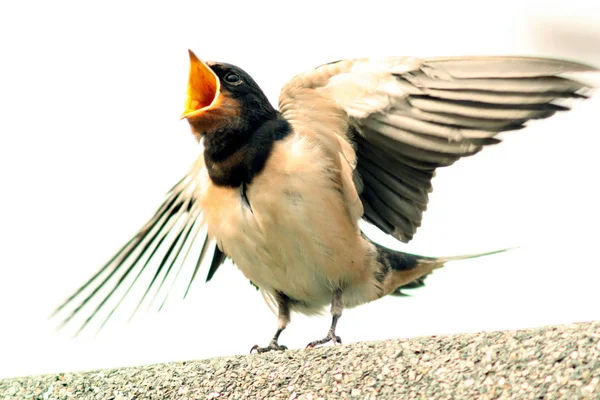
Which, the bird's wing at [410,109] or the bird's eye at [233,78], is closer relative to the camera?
the bird's wing at [410,109]

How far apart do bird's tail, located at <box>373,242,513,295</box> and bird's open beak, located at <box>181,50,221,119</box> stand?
93cm

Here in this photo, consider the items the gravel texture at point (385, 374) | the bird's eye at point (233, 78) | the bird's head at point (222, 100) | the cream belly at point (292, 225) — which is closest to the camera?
the gravel texture at point (385, 374)

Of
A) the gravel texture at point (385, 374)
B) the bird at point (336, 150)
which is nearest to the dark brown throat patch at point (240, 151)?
the bird at point (336, 150)

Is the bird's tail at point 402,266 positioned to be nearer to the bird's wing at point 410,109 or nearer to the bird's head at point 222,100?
the bird's wing at point 410,109

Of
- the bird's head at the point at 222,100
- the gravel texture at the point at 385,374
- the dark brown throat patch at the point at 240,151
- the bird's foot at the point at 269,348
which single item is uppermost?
the bird's head at the point at 222,100

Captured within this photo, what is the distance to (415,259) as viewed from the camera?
448 centimetres

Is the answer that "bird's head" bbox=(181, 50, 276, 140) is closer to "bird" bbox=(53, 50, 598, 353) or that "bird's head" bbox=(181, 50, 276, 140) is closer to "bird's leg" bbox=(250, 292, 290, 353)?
"bird" bbox=(53, 50, 598, 353)

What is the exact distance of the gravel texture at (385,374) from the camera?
2521mm

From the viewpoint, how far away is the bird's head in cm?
406

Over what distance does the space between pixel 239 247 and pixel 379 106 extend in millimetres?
760

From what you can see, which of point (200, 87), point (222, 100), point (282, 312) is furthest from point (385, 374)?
point (200, 87)

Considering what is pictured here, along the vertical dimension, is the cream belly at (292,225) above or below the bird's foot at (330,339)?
above

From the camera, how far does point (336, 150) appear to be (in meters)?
4.02

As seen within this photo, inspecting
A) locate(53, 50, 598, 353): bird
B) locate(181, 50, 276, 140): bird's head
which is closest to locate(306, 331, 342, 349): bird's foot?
locate(53, 50, 598, 353): bird
